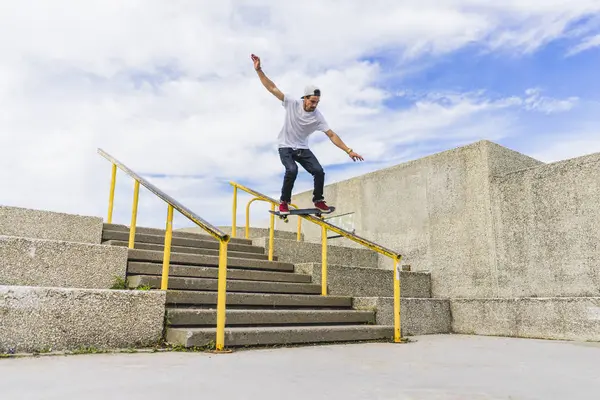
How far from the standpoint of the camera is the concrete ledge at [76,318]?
3.47m

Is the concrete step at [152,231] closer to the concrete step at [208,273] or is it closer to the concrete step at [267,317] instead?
the concrete step at [208,273]

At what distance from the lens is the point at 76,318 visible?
3664mm

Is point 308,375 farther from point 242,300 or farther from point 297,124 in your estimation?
point 297,124

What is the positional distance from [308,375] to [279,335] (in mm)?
1505

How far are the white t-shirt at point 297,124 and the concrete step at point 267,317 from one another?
1891mm

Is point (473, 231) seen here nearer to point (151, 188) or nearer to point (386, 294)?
point (386, 294)

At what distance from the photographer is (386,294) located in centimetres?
670

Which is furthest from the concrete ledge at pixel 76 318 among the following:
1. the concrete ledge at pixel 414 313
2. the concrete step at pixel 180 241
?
the concrete ledge at pixel 414 313

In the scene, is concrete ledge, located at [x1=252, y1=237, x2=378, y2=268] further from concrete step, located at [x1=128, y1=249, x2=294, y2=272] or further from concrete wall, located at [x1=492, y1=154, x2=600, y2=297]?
concrete wall, located at [x1=492, y1=154, x2=600, y2=297]

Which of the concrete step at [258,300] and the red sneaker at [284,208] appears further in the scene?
the red sneaker at [284,208]

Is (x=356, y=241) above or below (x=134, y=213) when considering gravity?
below

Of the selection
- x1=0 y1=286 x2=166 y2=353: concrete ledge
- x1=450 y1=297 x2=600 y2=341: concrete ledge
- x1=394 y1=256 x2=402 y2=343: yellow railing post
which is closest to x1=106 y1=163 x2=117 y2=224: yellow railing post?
x1=0 y1=286 x2=166 y2=353: concrete ledge

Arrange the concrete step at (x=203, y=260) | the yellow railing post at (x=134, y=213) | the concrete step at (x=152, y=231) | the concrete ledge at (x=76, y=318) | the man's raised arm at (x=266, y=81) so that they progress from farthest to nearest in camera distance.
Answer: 1. the concrete step at (x=152, y=231)
2. the yellow railing post at (x=134, y=213)
3. the concrete step at (x=203, y=260)
4. the man's raised arm at (x=266, y=81)
5. the concrete ledge at (x=76, y=318)

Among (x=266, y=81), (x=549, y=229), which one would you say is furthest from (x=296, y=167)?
(x=549, y=229)
